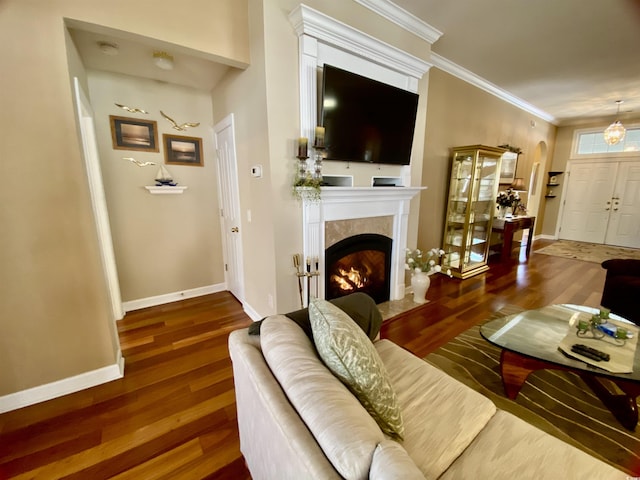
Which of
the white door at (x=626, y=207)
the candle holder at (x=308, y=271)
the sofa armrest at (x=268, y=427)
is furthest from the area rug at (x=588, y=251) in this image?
the sofa armrest at (x=268, y=427)

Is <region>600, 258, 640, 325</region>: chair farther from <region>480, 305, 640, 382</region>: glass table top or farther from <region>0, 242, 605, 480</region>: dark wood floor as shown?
<region>480, 305, 640, 382</region>: glass table top

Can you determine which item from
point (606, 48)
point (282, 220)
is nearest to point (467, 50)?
point (606, 48)

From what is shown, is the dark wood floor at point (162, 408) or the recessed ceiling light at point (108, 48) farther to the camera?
the recessed ceiling light at point (108, 48)

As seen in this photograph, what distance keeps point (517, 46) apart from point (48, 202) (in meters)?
4.68

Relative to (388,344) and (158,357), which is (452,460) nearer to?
(388,344)

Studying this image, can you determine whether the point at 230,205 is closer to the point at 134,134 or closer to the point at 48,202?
the point at 134,134

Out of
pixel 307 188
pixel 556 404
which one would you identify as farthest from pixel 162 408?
pixel 556 404

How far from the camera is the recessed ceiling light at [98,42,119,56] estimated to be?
6.77ft

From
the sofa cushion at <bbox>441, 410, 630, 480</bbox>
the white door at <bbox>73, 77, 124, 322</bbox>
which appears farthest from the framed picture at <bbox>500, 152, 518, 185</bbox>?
the white door at <bbox>73, 77, 124, 322</bbox>

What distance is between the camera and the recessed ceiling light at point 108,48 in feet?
6.77

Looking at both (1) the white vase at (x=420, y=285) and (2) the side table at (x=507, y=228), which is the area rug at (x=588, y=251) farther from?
(1) the white vase at (x=420, y=285)

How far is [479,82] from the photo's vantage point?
400cm

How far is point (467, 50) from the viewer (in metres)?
3.18

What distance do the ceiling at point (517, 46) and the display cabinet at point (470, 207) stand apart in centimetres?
110
